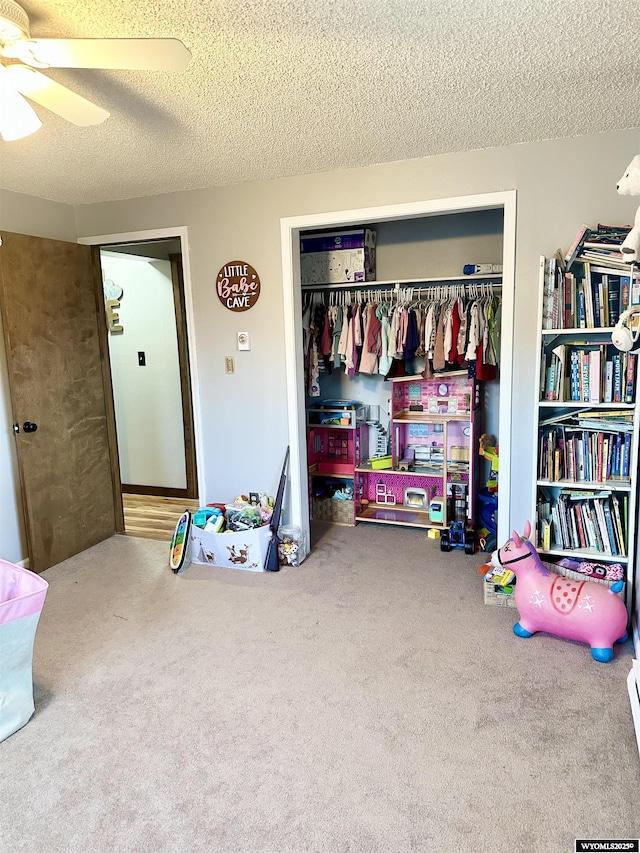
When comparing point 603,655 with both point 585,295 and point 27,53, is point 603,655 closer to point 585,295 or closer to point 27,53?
point 585,295

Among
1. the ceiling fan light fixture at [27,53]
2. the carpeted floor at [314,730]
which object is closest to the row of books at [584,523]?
the carpeted floor at [314,730]

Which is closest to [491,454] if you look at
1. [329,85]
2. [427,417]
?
[427,417]

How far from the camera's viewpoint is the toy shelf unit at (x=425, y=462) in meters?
3.84

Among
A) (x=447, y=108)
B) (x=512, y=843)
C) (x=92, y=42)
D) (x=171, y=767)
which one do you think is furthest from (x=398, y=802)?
(x=447, y=108)

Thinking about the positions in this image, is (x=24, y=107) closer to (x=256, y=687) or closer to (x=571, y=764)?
(x=256, y=687)

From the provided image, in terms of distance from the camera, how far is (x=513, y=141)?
9.11ft

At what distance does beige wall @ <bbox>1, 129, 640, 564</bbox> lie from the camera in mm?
2764

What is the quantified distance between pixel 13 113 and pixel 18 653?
1797 mm

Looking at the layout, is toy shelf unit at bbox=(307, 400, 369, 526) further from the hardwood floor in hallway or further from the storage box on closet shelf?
the hardwood floor in hallway

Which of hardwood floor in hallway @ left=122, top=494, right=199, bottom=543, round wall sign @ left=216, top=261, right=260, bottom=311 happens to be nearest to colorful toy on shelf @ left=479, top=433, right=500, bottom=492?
round wall sign @ left=216, top=261, right=260, bottom=311

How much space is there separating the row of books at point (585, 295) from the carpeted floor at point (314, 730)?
1.48 meters

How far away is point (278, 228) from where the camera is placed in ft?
11.1

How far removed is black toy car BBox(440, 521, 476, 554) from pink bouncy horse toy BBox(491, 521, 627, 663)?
3.10 feet

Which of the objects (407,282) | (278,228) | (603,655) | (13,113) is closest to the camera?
(13,113)
